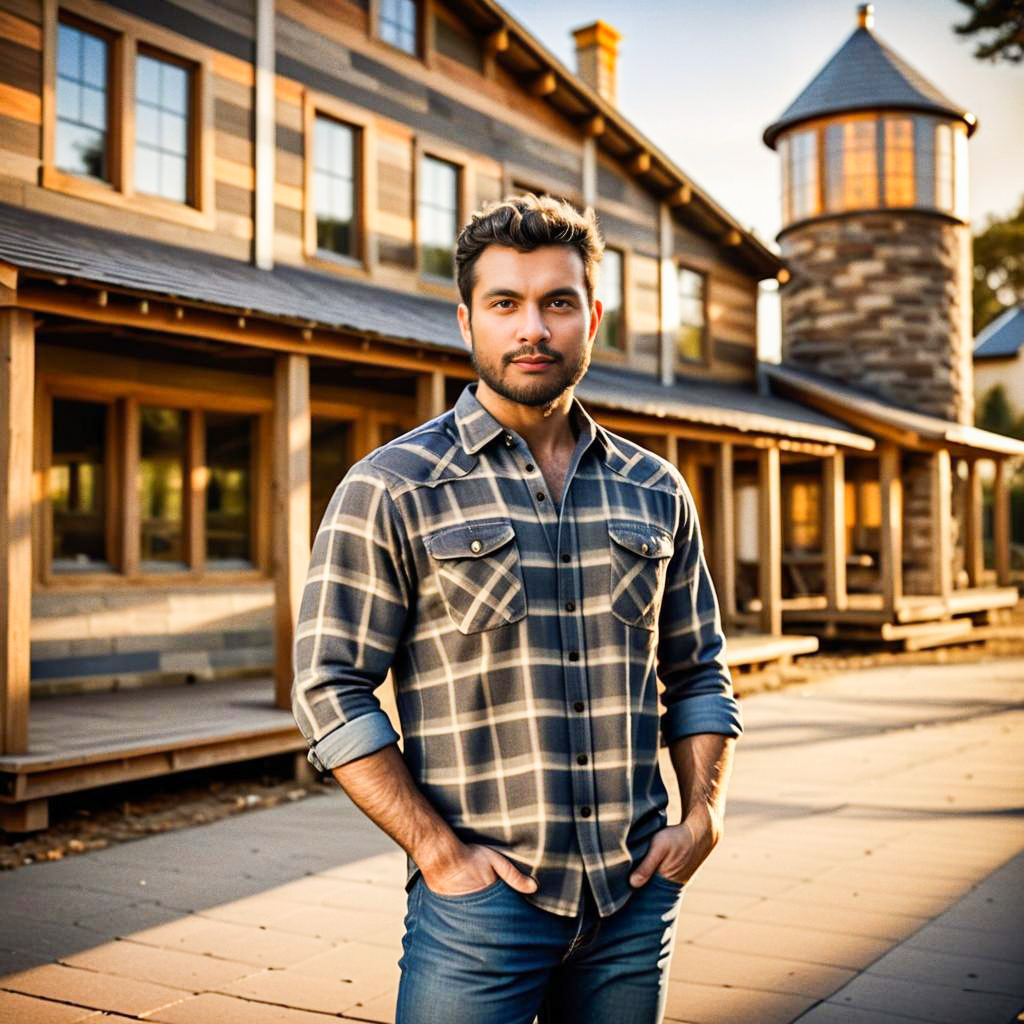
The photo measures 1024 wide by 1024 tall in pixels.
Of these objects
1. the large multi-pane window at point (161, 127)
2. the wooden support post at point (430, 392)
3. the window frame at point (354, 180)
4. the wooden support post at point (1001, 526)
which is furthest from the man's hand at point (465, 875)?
the wooden support post at point (1001, 526)

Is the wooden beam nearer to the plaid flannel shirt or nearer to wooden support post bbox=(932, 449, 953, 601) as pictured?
wooden support post bbox=(932, 449, 953, 601)

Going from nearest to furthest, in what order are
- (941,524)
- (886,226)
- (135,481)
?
(135,481)
(941,524)
(886,226)

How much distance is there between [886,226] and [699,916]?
60.9 ft

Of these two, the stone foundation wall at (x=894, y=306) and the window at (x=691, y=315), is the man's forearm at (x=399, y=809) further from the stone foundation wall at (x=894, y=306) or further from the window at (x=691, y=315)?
the stone foundation wall at (x=894, y=306)

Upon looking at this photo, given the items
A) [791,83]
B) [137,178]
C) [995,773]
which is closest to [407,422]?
[137,178]

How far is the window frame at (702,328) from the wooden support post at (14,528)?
11.4 metres

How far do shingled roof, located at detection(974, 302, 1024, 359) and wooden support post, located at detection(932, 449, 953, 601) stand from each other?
2880cm

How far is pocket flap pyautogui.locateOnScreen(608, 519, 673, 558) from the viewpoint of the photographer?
7.79 ft

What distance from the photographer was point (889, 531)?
18.0 m

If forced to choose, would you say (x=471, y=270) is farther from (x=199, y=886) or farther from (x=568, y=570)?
(x=199, y=886)

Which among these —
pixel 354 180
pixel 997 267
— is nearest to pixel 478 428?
pixel 354 180

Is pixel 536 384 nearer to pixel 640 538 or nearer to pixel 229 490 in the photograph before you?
pixel 640 538

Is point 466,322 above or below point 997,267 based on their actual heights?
below

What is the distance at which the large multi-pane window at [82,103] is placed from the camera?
9555mm
